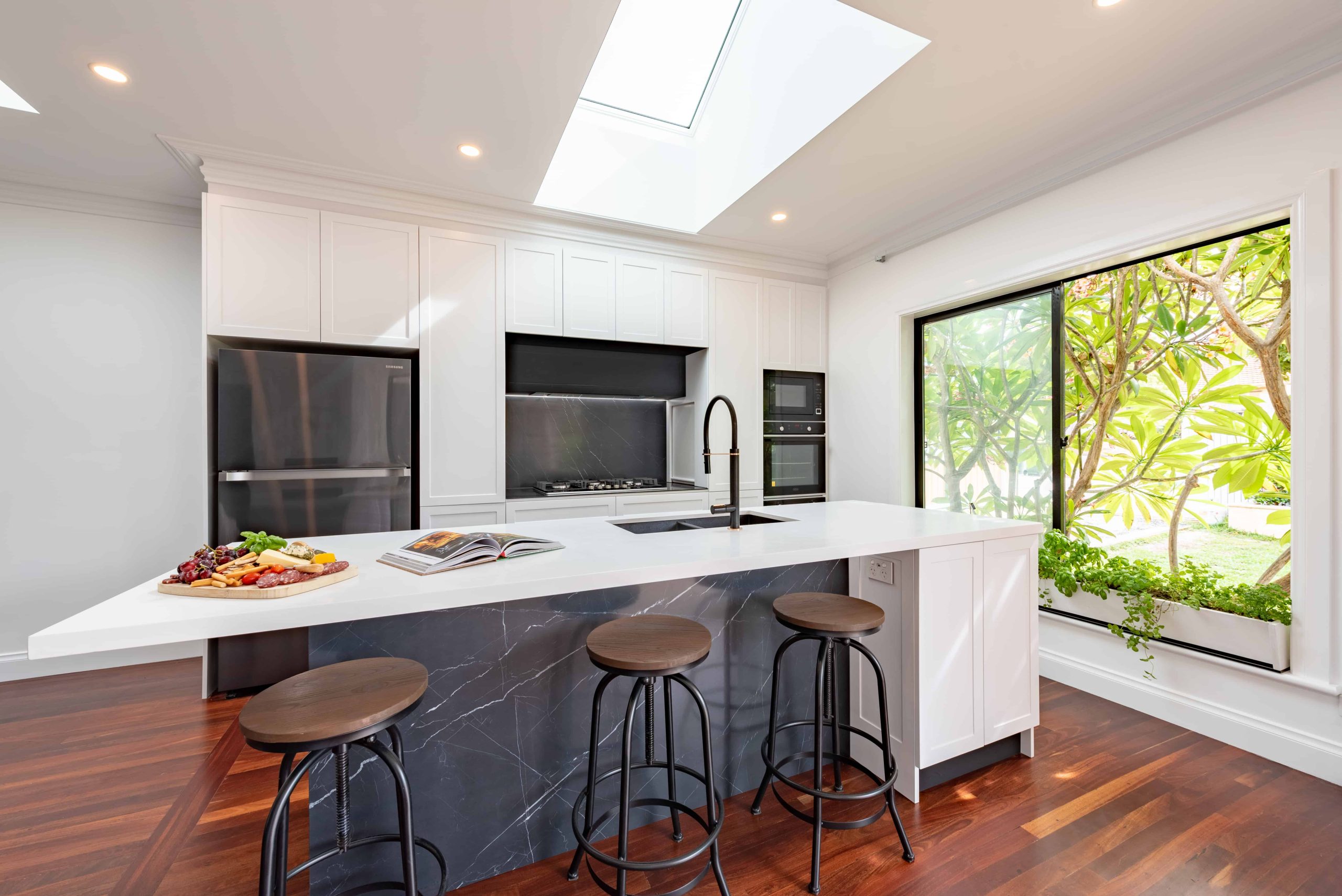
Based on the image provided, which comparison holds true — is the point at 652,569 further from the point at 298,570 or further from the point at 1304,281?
the point at 1304,281

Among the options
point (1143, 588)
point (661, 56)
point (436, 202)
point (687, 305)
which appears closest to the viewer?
point (1143, 588)

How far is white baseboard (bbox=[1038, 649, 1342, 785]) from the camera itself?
1993 millimetres

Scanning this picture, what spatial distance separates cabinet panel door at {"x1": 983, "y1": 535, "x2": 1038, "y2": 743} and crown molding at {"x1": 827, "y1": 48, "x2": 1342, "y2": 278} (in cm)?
187

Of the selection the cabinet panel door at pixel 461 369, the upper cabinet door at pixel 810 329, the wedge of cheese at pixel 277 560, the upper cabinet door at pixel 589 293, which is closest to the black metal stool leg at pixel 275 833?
the wedge of cheese at pixel 277 560

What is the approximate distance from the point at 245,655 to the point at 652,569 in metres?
2.56

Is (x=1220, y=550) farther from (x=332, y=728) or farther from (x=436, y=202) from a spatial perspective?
(x=436, y=202)

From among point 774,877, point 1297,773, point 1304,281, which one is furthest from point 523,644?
point 1304,281

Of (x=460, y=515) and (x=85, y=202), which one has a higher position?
(x=85, y=202)

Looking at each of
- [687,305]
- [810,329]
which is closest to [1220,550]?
[810,329]

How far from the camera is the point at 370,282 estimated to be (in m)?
3.05

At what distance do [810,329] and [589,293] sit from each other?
1.77 metres

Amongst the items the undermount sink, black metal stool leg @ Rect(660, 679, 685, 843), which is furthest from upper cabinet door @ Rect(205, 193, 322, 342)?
black metal stool leg @ Rect(660, 679, 685, 843)

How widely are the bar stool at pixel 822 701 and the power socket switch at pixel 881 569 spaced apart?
20 centimetres

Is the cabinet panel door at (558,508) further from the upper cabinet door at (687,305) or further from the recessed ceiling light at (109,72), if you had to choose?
the recessed ceiling light at (109,72)
